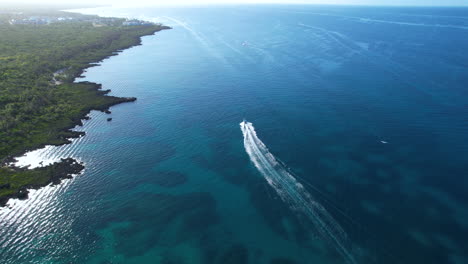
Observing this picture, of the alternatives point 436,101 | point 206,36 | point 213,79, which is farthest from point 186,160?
point 206,36

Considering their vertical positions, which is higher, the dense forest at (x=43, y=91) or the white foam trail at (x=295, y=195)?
the dense forest at (x=43, y=91)

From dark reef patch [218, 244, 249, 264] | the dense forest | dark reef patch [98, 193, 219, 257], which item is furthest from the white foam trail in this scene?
the dense forest

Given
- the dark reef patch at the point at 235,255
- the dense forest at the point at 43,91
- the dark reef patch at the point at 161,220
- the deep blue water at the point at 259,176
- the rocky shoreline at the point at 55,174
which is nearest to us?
the dark reef patch at the point at 235,255

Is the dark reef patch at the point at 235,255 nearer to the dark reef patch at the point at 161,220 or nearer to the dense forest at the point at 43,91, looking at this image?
the dark reef patch at the point at 161,220

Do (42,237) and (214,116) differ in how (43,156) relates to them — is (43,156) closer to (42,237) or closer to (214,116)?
(42,237)

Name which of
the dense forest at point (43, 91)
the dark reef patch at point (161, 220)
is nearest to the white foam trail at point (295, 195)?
the dark reef patch at point (161, 220)

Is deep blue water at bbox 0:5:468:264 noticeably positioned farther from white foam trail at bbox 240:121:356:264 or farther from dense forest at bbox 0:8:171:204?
dense forest at bbox 0:8:171:204
